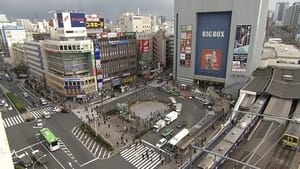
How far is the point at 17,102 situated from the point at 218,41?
64.7m

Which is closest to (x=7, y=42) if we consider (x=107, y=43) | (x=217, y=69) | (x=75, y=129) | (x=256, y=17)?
(x=107, y=43)

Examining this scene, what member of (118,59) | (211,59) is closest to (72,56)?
(118,59)

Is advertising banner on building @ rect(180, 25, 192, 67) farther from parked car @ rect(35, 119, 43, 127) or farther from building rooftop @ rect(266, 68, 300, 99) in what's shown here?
parked car @ rect(35, 119, 43, 127)

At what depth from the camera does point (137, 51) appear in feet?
258

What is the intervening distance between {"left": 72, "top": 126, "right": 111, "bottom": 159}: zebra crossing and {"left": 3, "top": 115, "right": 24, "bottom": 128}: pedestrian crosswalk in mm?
15299

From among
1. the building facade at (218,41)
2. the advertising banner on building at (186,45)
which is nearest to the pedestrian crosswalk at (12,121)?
the building facade at (218,41)

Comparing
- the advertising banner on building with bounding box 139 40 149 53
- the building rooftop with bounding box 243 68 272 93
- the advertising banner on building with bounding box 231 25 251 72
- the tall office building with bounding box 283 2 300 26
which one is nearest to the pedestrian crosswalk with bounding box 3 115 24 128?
the advertising banner on building with bounding box 139 40 149 53

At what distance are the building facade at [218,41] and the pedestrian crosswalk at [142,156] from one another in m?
38.3

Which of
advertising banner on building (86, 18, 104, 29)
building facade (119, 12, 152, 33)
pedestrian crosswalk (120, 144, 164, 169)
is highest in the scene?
building facade (119, 12, 152, 33)

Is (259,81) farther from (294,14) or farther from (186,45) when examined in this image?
(294,14)

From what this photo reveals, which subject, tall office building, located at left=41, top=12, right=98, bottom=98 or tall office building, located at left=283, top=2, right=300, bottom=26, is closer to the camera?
tall office building, located at left=41, top=12, right=98, bottom=98

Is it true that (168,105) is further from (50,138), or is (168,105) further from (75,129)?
(50,138)

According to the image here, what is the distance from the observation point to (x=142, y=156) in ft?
116

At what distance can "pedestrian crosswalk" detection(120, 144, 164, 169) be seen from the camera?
33.5 metres
